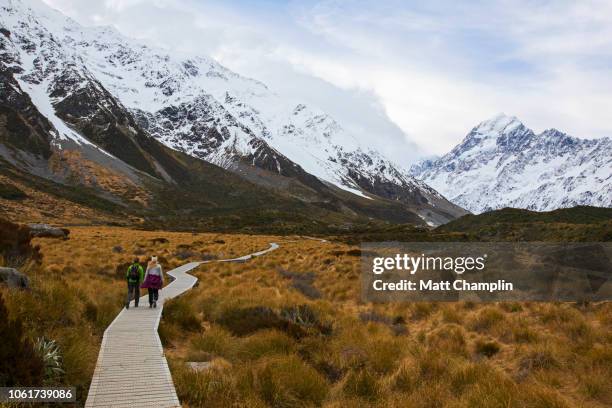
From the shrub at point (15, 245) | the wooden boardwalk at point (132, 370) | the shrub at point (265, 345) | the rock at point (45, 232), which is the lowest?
the shrub at point (265, 345)

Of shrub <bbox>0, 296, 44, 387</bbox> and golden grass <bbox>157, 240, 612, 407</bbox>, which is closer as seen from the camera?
shrub <bbox>0, 296, 44, 387</bbox>

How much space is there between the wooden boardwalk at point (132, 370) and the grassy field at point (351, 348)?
0.90 ft

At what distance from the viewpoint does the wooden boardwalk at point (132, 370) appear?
25.0 ft

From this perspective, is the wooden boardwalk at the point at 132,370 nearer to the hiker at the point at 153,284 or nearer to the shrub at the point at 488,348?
the hiker at the point at 153,284

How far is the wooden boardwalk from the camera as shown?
25.0 ft

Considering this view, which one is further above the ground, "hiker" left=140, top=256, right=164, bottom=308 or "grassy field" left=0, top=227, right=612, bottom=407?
"hiker" left=140, top=256, right=164, bottom=308

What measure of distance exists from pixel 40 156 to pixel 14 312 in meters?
184

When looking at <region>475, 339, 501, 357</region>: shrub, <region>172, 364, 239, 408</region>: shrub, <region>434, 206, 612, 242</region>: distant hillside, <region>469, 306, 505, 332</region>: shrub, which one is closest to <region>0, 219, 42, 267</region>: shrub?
<region>172, 364, 239, 408</region>: shrub

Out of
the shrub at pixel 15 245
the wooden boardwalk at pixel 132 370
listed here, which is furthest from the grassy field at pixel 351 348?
the shrub at pixel 15 245

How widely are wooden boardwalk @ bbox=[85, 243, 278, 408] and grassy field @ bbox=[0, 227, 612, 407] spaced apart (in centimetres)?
27

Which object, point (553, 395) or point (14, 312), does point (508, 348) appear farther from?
point (14, 312)

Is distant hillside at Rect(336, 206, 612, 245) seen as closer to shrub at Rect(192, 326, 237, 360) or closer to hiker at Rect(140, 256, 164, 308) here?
hiker at Rect(140, 256, 164, 308)

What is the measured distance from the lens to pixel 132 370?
8.91 meters

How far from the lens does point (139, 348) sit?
10.4 m
